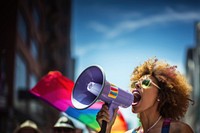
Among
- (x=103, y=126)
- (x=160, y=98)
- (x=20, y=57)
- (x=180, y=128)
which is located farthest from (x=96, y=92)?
(x=20, y=57)

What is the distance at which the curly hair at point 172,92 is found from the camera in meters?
3.51

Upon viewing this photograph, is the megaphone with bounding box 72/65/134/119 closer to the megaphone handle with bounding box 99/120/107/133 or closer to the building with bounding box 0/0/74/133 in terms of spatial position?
the megaphone handle with bounding box 99/120/107/133

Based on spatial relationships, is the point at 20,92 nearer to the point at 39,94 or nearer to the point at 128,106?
the point at 39,94

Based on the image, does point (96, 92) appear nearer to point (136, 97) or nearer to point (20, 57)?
point (136, 97)

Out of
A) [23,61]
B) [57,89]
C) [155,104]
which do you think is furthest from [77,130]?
[23,61]

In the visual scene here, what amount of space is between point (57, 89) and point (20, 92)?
24.7m

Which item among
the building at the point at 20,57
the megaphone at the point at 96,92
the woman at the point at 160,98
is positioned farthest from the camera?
the building at the point at 20,57

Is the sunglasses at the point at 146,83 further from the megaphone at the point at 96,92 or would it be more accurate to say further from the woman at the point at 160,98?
the megaphone at the point at 96,92

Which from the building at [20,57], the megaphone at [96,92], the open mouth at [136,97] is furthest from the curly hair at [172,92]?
the building at [20,57]

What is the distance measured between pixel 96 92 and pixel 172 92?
58 centimetres

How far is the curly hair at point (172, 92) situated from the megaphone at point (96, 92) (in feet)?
1.00

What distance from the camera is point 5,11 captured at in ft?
98.3

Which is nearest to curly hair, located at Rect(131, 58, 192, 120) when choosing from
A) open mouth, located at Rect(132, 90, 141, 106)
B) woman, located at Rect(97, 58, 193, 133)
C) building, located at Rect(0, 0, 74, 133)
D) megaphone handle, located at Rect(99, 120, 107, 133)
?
woman, located at Rect(97, 58, 193, 133)

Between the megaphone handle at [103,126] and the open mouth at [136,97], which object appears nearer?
the megaphone handle at [103,126]
